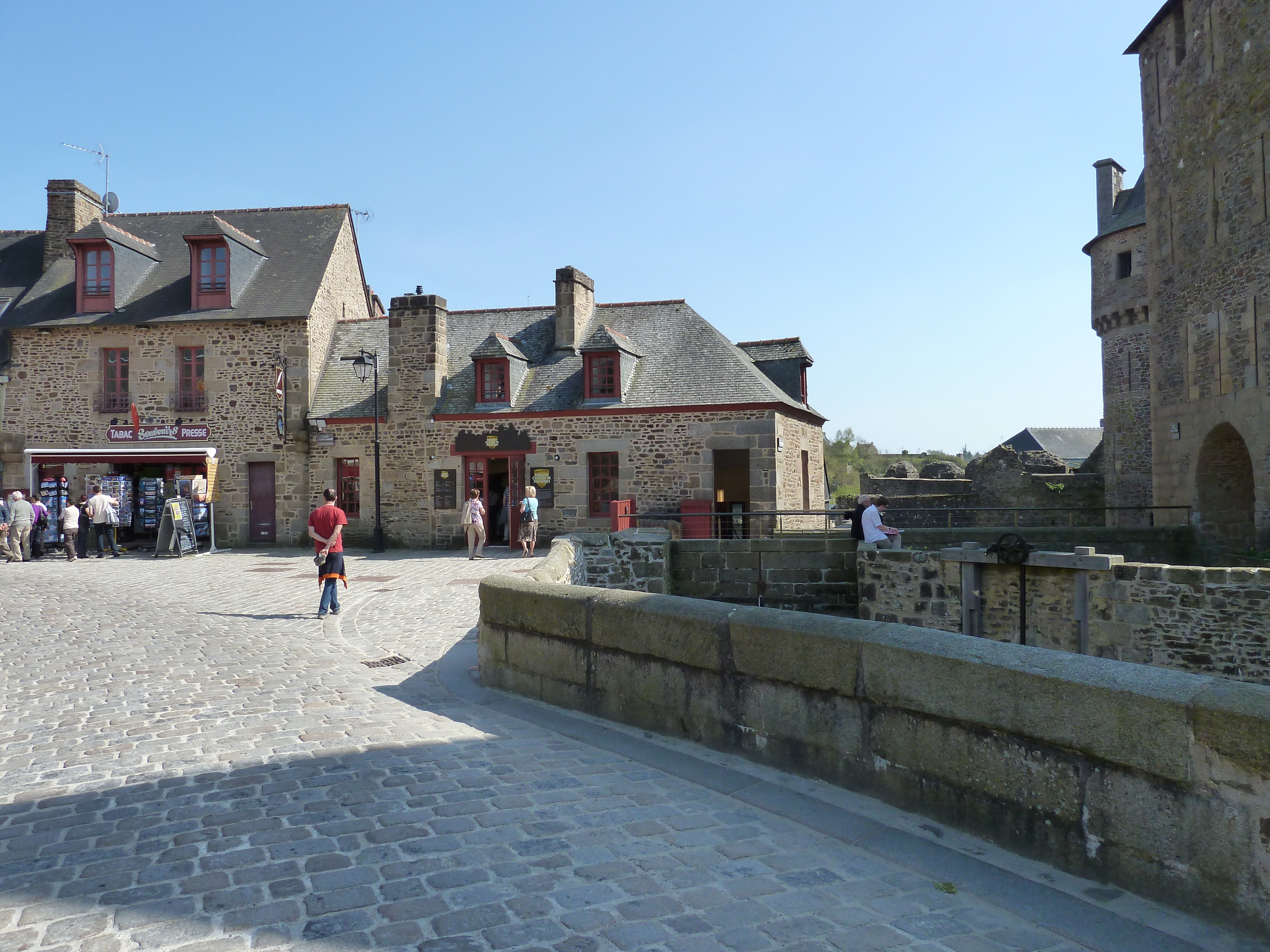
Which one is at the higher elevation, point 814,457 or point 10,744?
point 814,457

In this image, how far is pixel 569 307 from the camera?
21.0m

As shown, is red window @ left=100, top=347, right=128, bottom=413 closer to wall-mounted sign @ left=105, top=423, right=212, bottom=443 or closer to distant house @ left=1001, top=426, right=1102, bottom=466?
wall-mounted sign @ left=105, top=423, right=212, bottom=443

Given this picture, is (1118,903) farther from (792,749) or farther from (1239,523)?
(1239,523)

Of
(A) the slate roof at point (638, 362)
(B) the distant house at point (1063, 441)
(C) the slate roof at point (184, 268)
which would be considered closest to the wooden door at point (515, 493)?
(A) the slate roof at point (638, 362)

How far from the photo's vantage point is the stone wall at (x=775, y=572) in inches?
546

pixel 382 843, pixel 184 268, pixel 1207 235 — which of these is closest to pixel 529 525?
pixel 184 268

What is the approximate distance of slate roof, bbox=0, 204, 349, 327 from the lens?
813 inches

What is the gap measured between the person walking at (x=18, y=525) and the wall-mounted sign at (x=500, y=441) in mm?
8940

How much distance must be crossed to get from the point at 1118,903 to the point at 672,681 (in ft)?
8.05

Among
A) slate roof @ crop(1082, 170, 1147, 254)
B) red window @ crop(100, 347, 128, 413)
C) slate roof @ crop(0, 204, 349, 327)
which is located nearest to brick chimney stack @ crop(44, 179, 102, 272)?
slate roof @ crop(0, 204, 349, 327)

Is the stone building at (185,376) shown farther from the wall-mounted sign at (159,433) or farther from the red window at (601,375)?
the red window at (601,375)

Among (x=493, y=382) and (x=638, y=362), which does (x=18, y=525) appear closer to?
(x=493, y=382)

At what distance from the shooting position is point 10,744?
16.5ft

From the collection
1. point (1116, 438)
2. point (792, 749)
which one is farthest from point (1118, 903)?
point (1116, 438)
